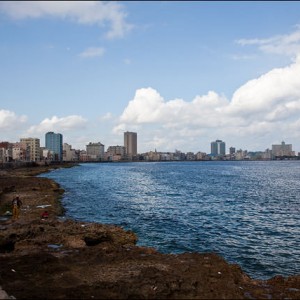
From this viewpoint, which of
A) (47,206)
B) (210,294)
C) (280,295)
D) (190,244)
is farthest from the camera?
(47,206)

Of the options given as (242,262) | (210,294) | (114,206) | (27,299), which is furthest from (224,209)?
(27,299)

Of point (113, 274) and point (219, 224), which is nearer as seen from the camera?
point (113, 274)

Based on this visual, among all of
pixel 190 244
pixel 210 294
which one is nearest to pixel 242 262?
pixel 190 244

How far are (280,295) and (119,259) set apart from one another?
332 inches

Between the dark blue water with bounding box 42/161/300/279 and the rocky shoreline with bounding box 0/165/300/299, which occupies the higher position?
the rocky shoreline with bounding box 0/165/300/299

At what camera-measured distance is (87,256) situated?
68.2 feet

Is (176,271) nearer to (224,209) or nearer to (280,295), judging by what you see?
(280,295)

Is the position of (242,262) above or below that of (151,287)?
below

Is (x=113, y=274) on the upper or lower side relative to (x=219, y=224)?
upper

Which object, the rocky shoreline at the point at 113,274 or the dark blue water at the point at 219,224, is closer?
the rocky shoreline at the point at 113,274

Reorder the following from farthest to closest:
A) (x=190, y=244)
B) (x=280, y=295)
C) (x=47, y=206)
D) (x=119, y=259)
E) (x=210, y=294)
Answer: (x=47, y=206) < (x=190, y=244) < (x=119, y=259) < (x=280, y=295) < (x=210, y=294)

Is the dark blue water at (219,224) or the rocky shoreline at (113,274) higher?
the rocky shoreline at (113,274)

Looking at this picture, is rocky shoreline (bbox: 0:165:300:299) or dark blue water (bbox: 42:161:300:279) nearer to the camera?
rocky shoreline (bbox: 0:165:300:299)

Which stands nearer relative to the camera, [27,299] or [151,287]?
[27,299]
